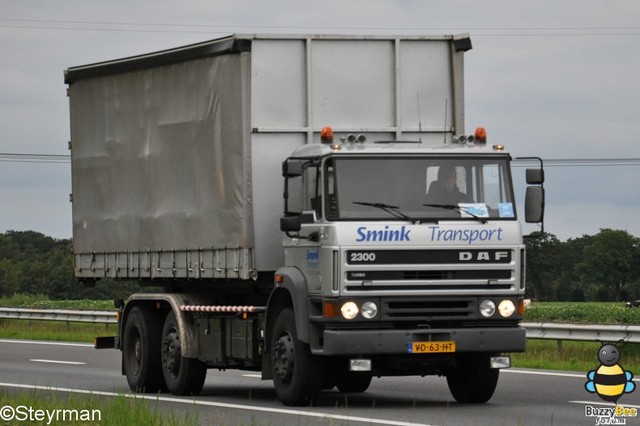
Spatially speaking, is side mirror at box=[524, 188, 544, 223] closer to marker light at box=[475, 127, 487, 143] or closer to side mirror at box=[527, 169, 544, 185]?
side mirror at box=[527, 169, 544, 185]

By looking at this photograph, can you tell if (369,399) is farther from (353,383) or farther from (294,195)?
(294,195)

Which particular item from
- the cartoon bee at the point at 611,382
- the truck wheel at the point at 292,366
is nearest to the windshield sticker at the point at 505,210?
the cartoon bee at the point at 611,382

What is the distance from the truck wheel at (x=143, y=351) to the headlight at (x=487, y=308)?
17.1 feet

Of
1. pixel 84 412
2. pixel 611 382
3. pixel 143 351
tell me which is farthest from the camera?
pixel 143 351

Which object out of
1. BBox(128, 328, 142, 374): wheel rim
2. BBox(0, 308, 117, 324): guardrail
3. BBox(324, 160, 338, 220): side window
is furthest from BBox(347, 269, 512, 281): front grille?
BBox(0, 308, 117, 324): guardrail

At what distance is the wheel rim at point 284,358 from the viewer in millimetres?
17234

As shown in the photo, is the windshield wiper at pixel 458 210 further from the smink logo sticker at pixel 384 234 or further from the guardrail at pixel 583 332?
the guardrail at pixel 583 332

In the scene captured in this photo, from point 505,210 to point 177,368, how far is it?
5156 mm

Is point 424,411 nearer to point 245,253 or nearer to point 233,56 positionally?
point 245,253

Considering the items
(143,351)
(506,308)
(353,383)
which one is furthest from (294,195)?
(143,351)

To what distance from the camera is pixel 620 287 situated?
141000 mm

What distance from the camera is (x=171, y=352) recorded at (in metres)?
20.2

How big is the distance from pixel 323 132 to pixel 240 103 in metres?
1.49

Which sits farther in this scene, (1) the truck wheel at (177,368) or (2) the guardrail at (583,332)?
(2) the guardrail at (583,332)
